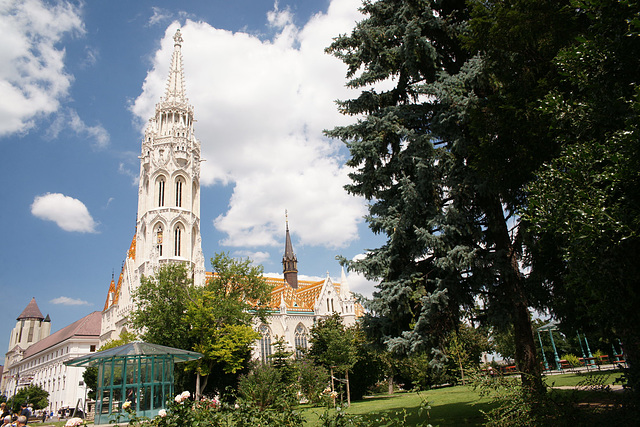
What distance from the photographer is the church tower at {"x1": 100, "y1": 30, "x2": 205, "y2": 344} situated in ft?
157

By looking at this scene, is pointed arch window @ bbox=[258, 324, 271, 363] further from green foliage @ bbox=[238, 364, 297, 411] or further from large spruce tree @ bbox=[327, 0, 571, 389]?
large spruce tree @ bbox=[327, 0, 571, 389]

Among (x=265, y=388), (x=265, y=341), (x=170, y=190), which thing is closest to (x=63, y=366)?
(x=170, y=190)

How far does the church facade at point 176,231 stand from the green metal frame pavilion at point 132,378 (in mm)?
31900

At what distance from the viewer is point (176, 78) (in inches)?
2280

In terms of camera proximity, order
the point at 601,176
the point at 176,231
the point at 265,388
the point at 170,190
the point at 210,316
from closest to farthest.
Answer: the point at 601,176
the point at 265,388
the point at 210,316
the point at 176,231
the point at 170,190

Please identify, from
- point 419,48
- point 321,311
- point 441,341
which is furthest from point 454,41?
point 321,311

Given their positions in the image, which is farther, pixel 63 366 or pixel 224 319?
pixel 63 366

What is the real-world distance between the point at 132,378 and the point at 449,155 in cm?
1231

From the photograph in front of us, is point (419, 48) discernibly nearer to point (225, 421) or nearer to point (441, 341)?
point (441, 341)

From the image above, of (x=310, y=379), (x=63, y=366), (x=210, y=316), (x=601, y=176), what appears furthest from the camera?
(x=63, y=366)


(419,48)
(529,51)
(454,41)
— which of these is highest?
(454,41)

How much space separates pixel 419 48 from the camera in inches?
447

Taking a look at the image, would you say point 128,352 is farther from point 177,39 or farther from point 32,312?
point 32,312

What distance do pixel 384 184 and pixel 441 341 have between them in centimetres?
463
